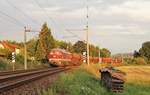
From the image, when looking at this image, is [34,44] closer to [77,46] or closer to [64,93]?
[77,46]

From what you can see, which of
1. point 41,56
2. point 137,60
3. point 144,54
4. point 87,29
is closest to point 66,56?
point 87,29

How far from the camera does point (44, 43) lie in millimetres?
109062

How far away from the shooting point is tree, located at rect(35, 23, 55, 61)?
103 meters

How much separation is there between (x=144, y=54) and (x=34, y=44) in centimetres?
6363

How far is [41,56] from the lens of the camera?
335 feet

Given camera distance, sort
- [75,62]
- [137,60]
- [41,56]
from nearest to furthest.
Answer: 1. [75,62]
2. [41,56]
3. [137,60]

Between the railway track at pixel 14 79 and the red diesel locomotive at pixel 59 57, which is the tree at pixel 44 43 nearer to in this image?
the red diesel locomotive at pixel 59 57

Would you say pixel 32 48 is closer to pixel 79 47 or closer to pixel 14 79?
pixel 79 47

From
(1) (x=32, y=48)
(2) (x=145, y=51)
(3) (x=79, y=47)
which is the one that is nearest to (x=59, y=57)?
(1) (x=32, y=48)

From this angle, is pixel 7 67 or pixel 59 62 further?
pixel 59 62

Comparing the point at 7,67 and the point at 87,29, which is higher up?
the point at 87,29

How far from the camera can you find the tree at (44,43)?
337 feet

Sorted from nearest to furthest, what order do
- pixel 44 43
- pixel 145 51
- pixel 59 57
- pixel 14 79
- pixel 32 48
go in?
1. pixel 14 79
2. pixel 59 57
3. pixel 44 43
4. pixel 32 48
5. pixel 145 51

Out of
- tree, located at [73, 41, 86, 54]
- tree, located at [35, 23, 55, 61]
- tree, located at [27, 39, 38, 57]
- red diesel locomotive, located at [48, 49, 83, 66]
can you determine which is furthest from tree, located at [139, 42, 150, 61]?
red diesel locomotive, located at [48, 49, 83, 66]
